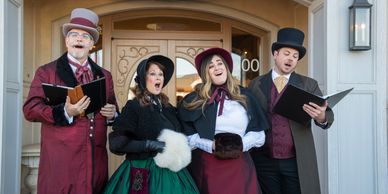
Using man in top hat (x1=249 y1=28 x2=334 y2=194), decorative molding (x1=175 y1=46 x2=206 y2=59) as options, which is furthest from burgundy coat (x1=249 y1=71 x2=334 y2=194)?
decorative molding (x1=175 y1=46 x2=206 y2=59)

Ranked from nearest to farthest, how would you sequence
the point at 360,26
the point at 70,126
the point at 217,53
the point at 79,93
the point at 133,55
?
the point at 79,93
the point at 70,126
the point at 217,53
the point at 360,26
the point at 133,55

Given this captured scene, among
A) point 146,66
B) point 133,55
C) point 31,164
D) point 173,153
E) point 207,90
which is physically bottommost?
point 31,164

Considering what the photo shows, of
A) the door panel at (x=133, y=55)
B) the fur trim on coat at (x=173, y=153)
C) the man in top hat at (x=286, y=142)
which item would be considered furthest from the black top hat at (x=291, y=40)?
the door panel at (x=133, y=55)

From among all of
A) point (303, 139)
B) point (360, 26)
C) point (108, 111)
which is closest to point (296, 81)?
Answer: point (303, 139)

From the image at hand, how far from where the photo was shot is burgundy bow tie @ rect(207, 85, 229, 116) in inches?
122

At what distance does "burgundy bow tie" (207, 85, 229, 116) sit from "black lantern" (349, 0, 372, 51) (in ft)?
4.58

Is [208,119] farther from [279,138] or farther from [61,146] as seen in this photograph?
[61,146]

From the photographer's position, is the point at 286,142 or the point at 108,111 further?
the point at 286,142

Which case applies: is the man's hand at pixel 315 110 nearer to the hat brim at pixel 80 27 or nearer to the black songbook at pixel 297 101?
the black songbook at pixel 297 101

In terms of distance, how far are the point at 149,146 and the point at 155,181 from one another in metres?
0.25

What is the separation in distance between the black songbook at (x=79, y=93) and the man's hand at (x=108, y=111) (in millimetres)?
123

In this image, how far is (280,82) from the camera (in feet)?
11.0

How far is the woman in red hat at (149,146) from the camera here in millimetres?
2877

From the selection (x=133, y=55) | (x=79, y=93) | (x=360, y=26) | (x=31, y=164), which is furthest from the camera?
(x=133, y=55)
